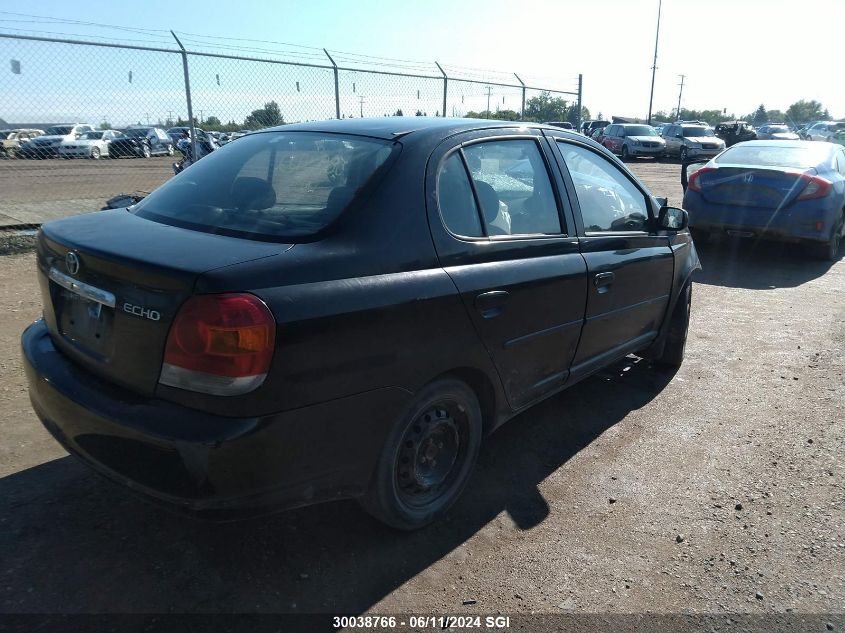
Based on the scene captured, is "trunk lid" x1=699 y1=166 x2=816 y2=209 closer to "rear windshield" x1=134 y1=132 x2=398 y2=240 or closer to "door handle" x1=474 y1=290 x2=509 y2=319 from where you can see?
"door handle" x1=474 y1=290 x2=509 y2=319

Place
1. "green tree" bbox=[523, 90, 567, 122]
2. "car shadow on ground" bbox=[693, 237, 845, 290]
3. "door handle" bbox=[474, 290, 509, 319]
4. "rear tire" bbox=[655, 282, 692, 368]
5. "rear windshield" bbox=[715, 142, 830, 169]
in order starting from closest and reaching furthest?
"door handle" bbox=[474, 290, 509, 319] < "rear tire" bbox=[655, 282, 692, 368] < "car shadow on ground" bbox=[693, 237, 845, 290] < "rear windshield" bbox=[715, 142, 830, 169] < "green tree" bbox=[523, 90, 567, 122]

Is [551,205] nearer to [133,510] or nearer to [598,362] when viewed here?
[598,362]

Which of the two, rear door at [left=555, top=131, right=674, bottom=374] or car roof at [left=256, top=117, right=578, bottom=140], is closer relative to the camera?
car roof at [left=256, top=117, right=578, bottom=140]

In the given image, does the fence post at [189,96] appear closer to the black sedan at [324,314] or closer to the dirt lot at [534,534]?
the dirt lot at [534,534]

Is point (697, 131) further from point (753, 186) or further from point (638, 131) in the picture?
point (753, 186)

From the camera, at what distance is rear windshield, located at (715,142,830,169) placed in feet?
27.8

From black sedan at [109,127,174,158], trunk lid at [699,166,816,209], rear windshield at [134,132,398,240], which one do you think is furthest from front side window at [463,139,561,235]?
black sedan at [109,127,174,158]

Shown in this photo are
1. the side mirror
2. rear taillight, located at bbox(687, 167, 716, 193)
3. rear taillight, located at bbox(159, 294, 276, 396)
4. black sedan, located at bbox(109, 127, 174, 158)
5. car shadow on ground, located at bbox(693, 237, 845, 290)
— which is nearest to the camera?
rear taillight, located at bbox(159, 294, 276, 396)

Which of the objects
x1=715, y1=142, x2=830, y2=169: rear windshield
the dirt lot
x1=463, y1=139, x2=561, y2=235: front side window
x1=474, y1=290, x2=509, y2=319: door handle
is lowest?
the dirt lot

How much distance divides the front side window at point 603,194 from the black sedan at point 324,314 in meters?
0.03

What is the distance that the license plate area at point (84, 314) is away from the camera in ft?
7.86

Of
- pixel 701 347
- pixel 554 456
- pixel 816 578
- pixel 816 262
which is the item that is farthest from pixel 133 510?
pixel 816 262

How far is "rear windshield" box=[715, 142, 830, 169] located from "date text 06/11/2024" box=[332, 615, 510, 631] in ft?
26.1

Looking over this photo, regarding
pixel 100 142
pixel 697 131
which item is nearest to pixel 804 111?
pixel 697 131
